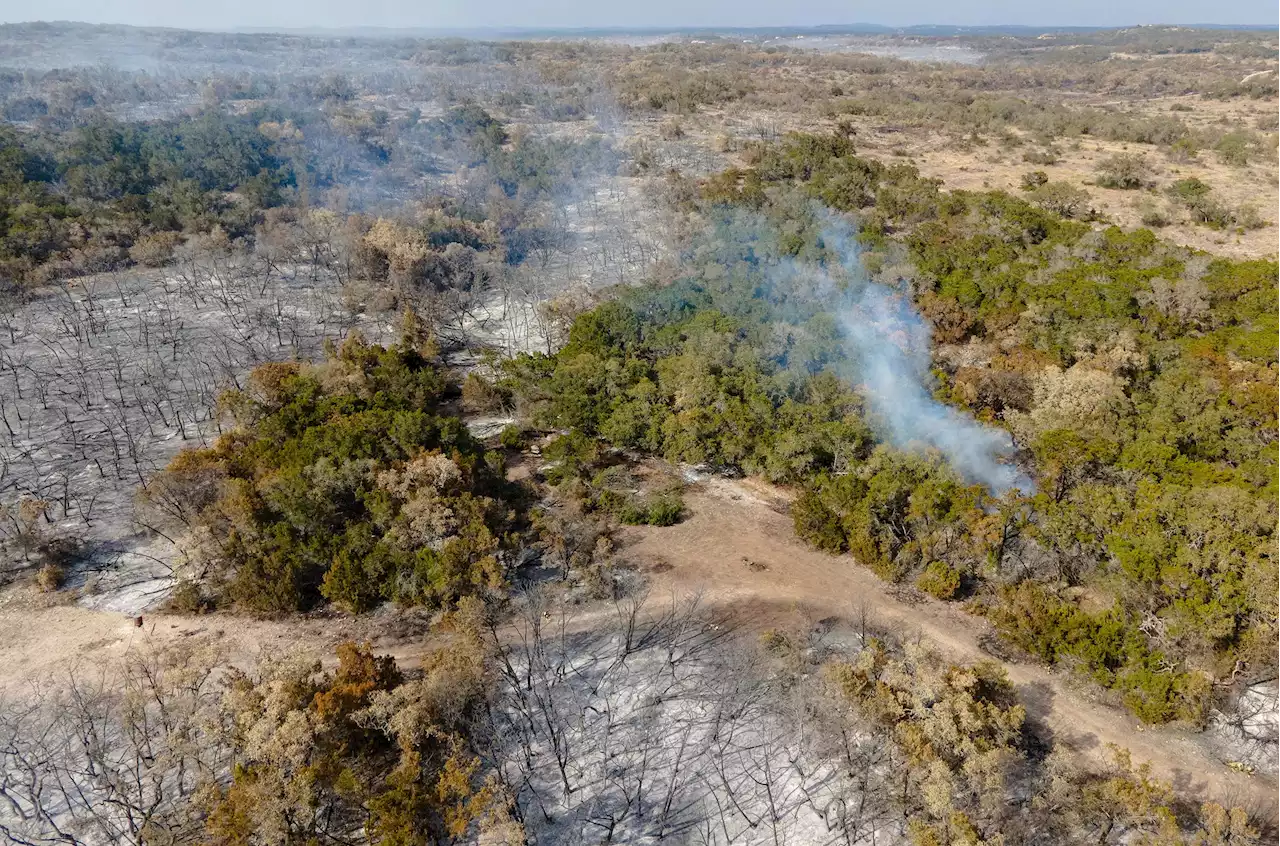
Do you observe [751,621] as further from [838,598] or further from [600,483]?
[600,483]

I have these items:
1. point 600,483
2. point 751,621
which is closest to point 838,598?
point 751,621

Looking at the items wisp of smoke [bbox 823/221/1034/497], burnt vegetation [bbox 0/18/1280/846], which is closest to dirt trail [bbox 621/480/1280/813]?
burnt vegetation [bbox 0/18/1280/846]

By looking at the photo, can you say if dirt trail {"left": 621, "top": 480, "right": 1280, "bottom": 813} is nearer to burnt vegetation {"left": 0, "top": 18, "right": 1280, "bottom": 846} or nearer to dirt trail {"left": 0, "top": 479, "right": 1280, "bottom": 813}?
dirt trail {"left": 0, "top": 479, "right": 1280, "bottom": 813}

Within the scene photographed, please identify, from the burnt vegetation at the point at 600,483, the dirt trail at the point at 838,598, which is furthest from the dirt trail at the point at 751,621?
the burnt vegetation at the point at 600,483

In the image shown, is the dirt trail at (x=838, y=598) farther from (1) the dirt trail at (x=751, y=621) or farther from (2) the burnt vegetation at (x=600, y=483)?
(2) the burnt vegetation at (x=600, y=483)

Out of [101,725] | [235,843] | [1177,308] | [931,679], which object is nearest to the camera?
[235,843]

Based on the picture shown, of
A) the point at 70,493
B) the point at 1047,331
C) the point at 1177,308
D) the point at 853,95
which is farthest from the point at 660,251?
the point at 853,95

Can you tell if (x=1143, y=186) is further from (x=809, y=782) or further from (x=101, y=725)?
(x=101, y=725)
